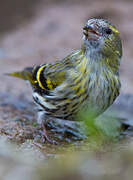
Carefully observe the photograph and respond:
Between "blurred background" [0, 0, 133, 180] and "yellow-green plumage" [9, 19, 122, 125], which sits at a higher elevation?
"blurred background" [0, 0, 133, 180]

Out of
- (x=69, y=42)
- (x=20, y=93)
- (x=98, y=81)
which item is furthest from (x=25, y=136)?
(x=69, y=42)

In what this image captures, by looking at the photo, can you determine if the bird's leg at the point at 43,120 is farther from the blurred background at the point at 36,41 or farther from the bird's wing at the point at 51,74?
the bird's wing at the point at 51,74

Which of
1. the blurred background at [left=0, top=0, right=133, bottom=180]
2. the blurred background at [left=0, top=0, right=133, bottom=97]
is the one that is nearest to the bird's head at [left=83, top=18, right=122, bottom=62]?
the blurred background at [left=0, top=0, right=133, bottom=180]

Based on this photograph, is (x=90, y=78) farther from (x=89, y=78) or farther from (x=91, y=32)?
(x=91, y=32)

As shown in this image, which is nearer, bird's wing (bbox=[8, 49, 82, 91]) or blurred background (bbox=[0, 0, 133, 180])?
bird's wing (bbox=[8, 49, 82, 91])

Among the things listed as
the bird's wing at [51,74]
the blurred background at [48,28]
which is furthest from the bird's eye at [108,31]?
the blurred background at [48,28]

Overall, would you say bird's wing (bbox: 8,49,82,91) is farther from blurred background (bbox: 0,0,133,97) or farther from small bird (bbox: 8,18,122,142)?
blurred background (bbox: 0,0,133,97)

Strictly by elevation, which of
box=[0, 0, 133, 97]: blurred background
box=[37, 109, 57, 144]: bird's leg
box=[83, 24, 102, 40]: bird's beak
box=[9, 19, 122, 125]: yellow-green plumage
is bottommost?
box=[37, 109, 57, 144]: bird's leg

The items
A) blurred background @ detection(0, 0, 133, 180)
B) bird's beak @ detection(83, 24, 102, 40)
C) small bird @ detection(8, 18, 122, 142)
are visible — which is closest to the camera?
bird's beak @ detection(83, 24, 102, 40)
